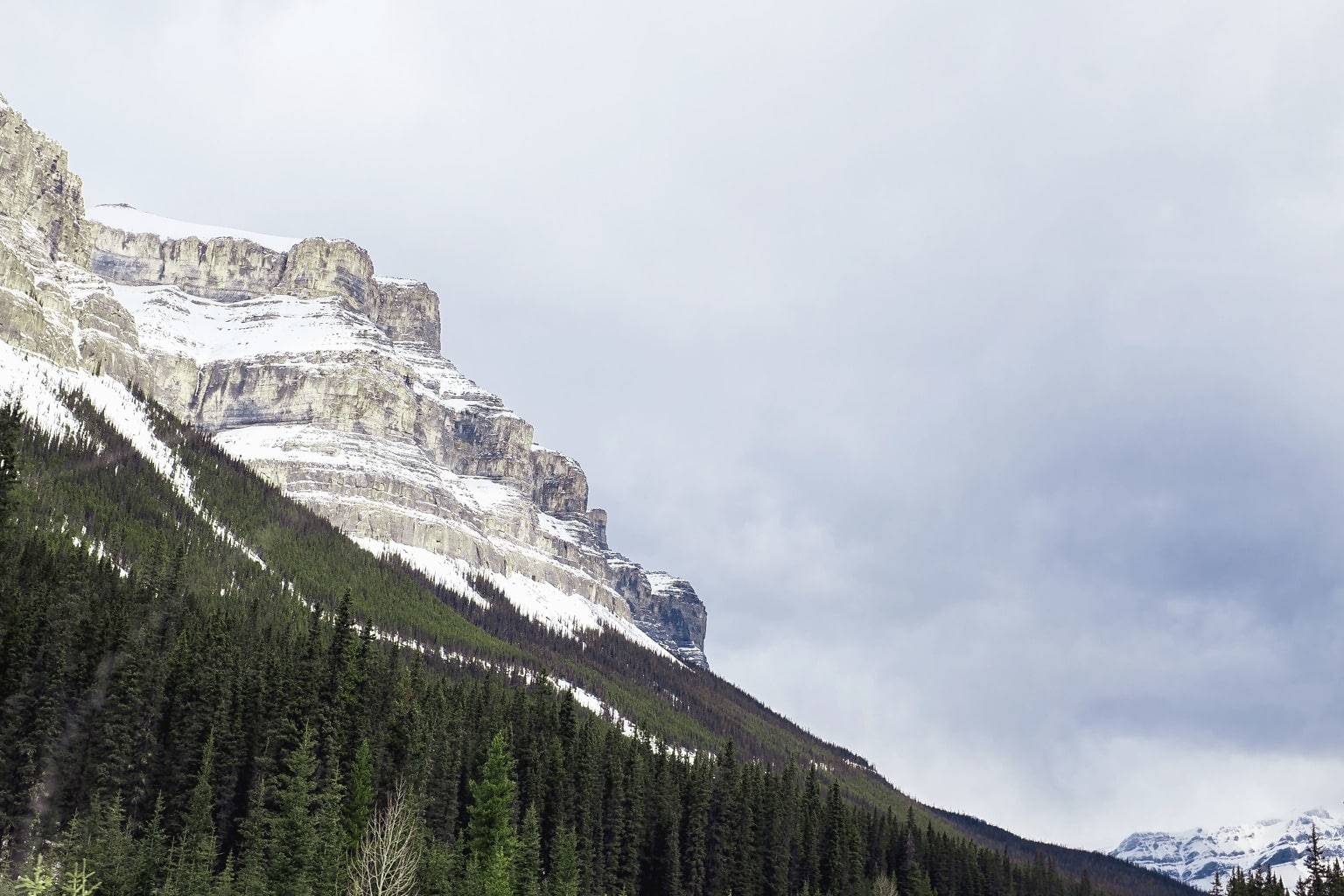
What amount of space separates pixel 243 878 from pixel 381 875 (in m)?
19.3

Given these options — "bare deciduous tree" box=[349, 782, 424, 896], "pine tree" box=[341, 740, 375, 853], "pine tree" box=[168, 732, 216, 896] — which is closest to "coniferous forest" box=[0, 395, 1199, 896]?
"pine tree" box=[341, 740, 375, 853]

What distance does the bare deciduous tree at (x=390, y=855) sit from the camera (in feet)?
178

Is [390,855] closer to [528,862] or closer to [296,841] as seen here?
[296,841]

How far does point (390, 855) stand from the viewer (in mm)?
57219

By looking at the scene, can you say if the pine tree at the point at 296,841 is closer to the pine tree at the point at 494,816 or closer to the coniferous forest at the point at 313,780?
the coniferous forest at the point at 313,780

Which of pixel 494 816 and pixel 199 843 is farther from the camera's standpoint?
pixel 494 816

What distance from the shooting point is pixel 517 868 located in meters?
83.8

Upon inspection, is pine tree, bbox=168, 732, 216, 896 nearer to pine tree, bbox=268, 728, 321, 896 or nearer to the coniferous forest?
the coniferous forest

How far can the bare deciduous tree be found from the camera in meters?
54.2

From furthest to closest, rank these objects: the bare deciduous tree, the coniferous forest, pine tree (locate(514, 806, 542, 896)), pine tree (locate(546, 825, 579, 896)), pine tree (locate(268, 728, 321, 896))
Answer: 1. pine tree (locate(546, 825, 579, 896))
2. pine tree (locate(514, 806, 542, 896))
3. the coniferous forest
4. pine tree (locate(268, 728, 321, 896))
5. the bare deciduous tree

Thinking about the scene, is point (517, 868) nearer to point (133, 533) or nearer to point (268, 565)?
point (133, 533)

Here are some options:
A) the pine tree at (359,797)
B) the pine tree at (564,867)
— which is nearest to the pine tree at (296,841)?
the pine tree at (359,797)

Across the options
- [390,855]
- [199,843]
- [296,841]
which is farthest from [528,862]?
[390,855]

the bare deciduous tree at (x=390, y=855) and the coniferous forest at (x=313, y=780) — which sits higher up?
the coniferous forest at (x=313, y=780)
